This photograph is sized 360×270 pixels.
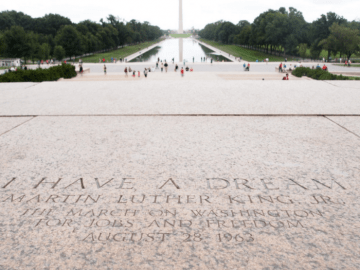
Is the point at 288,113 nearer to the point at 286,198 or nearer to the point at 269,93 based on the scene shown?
the point at 269,93

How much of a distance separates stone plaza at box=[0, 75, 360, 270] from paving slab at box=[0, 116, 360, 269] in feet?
0.05

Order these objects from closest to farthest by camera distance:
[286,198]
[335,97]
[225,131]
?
[286,198] < [225,131] < [335,97]

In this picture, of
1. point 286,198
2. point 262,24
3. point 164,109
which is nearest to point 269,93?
point 164,109

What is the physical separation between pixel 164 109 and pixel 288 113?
12.0ft

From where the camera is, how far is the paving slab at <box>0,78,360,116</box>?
930 centimetres

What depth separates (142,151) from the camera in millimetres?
5949

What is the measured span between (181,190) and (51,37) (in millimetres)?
78696

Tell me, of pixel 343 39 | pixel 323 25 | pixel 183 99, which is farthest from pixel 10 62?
pixel 323 25

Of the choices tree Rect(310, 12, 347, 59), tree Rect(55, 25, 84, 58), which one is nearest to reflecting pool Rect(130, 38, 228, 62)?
tree Rect(55, 25, 84, 58)

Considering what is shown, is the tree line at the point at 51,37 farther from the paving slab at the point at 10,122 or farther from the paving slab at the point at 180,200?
the paving slab at the point at 180,200

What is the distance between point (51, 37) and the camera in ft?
239

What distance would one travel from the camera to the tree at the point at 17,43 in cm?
5519

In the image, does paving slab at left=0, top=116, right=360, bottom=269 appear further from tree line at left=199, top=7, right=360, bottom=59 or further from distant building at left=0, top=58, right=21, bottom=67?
distant building at left=0, top=58, right=21, bottom=67

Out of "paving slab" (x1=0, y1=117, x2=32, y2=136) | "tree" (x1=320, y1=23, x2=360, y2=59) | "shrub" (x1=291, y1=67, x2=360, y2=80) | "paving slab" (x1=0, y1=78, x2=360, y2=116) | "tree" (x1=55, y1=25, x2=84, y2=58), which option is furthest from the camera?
"tree" (x1=55, y1=25, x2=84, y2=58)
